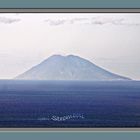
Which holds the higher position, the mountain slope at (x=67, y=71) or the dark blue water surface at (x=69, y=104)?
the mountain slope at (x=67, y=71)

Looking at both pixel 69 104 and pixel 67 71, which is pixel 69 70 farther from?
pixel 69 104

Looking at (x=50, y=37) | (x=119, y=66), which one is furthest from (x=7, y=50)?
(x=119, y=66)

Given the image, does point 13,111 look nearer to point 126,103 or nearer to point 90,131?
point 90,131

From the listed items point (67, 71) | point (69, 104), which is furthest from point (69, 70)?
point (69, 104)

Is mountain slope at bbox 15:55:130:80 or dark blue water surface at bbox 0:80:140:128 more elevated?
mountain slope at bbox 15:55:130:80
